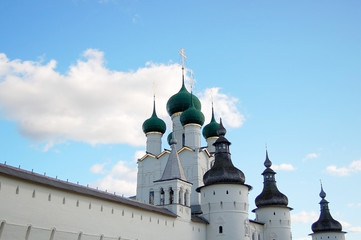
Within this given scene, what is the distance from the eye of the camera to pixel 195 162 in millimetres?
31859

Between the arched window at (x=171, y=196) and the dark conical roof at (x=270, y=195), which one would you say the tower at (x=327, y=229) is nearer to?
the dark conical roof at (x=270, y=195)

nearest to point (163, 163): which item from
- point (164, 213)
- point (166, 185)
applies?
point (166, 185)

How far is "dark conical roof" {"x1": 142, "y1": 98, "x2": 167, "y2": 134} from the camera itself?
34156 millimetres

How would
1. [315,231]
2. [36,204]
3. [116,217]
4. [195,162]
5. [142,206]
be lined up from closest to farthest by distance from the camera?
[36,204], [116,217], [142,206], [195,162], [315,231]

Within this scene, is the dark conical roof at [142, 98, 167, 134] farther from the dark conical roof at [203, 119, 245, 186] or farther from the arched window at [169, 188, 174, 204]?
the arched window at [169, 188, 174, 204]

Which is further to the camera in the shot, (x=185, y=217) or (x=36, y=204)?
(x=185, y=217)

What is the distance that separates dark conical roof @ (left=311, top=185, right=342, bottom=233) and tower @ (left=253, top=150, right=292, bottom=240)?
23.9 feet

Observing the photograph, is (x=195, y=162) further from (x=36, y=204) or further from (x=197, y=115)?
(x=36, y=204)

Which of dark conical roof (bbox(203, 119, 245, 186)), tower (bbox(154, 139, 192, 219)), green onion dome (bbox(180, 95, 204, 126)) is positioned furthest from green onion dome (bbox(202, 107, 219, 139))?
tower (bbox(154, 139, 192, 219))

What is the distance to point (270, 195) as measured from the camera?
106ft

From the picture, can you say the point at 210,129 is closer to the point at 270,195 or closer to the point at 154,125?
the point at 154,125

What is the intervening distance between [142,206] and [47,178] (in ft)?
18.2

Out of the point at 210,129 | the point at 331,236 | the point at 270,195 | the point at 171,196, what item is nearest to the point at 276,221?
the point at 270,195

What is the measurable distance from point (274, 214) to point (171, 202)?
10.3 meters
